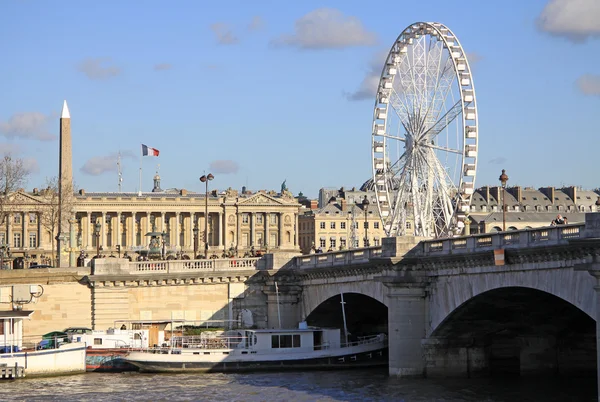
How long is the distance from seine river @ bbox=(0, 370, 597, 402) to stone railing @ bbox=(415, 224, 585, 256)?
638 cm

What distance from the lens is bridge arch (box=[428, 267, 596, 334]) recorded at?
52528mm

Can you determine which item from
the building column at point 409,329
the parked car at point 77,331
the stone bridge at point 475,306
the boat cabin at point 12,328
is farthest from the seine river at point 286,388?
the parked car at point 77,331

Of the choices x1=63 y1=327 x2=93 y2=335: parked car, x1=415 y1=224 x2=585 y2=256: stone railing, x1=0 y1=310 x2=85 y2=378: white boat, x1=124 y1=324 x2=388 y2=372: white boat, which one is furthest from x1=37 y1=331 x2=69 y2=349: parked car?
x1=415 y1=224 x2=585 y2=256: stone railing

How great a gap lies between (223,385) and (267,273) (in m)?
16.5

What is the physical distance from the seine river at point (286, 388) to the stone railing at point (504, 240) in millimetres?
6380

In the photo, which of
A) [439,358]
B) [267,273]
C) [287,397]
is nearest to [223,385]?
[287,397]

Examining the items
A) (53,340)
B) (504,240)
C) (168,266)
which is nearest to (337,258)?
(168,266)

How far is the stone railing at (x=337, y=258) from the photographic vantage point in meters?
74.1

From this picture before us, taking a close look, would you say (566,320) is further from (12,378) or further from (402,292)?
(12,378)

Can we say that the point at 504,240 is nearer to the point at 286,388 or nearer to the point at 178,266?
the point at 286,388

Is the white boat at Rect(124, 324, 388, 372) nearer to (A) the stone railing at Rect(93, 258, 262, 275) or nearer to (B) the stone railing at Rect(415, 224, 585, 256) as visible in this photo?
(A) the stone railing at Rect(93, 258, 262, 275)

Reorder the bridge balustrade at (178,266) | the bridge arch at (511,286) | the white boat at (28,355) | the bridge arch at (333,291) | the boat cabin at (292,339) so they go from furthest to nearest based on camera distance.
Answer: the bridge balustrade at (178,266), the boat cabin at (292,339), the bridge arch at (333,291), the white boat at (28,355), the bridge arch at (511,286)

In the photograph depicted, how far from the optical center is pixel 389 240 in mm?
68750

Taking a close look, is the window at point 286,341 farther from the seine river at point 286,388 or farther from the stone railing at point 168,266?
the stone railing at point 168,266
